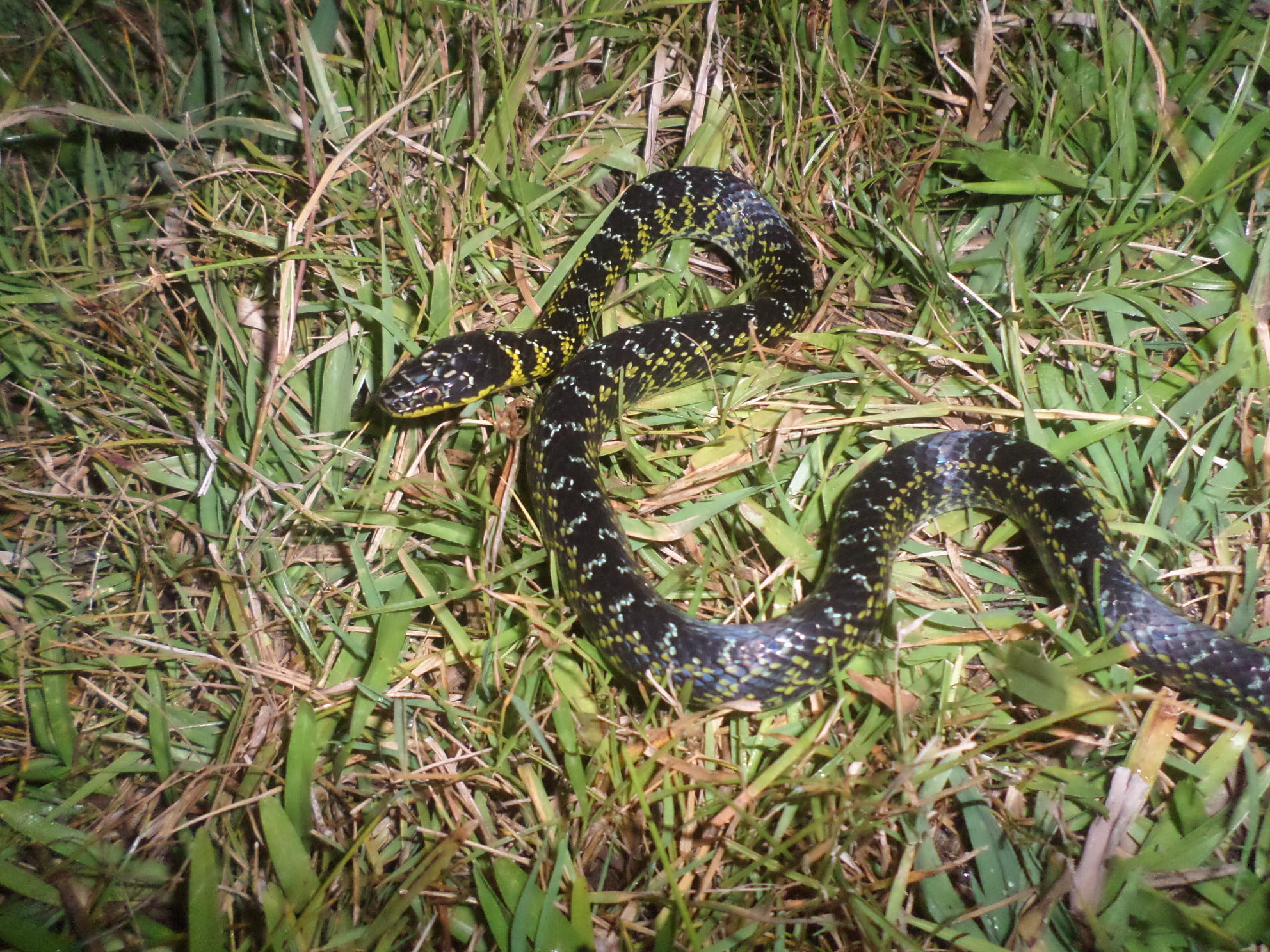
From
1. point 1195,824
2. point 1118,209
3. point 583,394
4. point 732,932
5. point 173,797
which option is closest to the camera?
point 732,932

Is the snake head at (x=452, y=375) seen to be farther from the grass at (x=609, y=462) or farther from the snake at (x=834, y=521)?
the grass at (x=609, y=462)

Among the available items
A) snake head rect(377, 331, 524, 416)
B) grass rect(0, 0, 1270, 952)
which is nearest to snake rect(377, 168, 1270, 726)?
snake head rect(377, 331, 524, 416)

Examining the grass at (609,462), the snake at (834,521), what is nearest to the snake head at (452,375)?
the snake at (834,521)

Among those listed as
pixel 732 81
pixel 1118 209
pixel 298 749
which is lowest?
pixel 298 749

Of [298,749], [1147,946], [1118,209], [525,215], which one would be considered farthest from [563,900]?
[1118,209]

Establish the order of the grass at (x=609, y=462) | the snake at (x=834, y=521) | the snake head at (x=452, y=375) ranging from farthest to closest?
the snake head at (x=452, y=375)
the snake at (x=834, y=521)
the grass at (x=609, y=462)

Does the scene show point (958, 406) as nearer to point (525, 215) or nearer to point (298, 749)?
point (525, 215)
